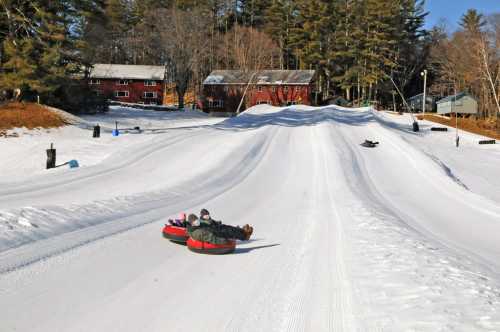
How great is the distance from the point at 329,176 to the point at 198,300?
15.1 metres

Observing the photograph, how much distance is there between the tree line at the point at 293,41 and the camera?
66312mm

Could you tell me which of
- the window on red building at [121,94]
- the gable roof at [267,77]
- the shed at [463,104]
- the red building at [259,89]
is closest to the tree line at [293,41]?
the gable roof at [267,77]

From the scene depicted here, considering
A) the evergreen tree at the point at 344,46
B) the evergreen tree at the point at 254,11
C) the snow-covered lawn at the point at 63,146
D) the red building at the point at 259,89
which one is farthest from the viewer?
the evergreen tree at the point at 254,11

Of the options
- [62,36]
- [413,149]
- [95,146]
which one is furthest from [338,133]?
[62,36]

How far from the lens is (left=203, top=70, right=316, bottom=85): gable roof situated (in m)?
69.4

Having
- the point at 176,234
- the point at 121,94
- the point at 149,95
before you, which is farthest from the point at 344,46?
the point at 176,234

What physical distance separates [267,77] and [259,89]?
212 cm

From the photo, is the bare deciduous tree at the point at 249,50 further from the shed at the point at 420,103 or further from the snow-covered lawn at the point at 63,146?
the snow-covered lawn at the point at 63,146

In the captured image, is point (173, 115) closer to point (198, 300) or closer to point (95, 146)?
point (95, 146)

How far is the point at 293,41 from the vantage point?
84625 mm

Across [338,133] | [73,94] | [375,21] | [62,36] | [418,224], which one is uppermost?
[375,21]

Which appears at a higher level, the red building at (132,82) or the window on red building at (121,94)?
the red building at (132,82)

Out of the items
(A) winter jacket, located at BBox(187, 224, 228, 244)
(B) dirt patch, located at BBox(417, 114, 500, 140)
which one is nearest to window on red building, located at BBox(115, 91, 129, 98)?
(B) dirt patch, located at BBox(417, 114, 500, 140)

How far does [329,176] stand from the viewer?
20.8 metres
